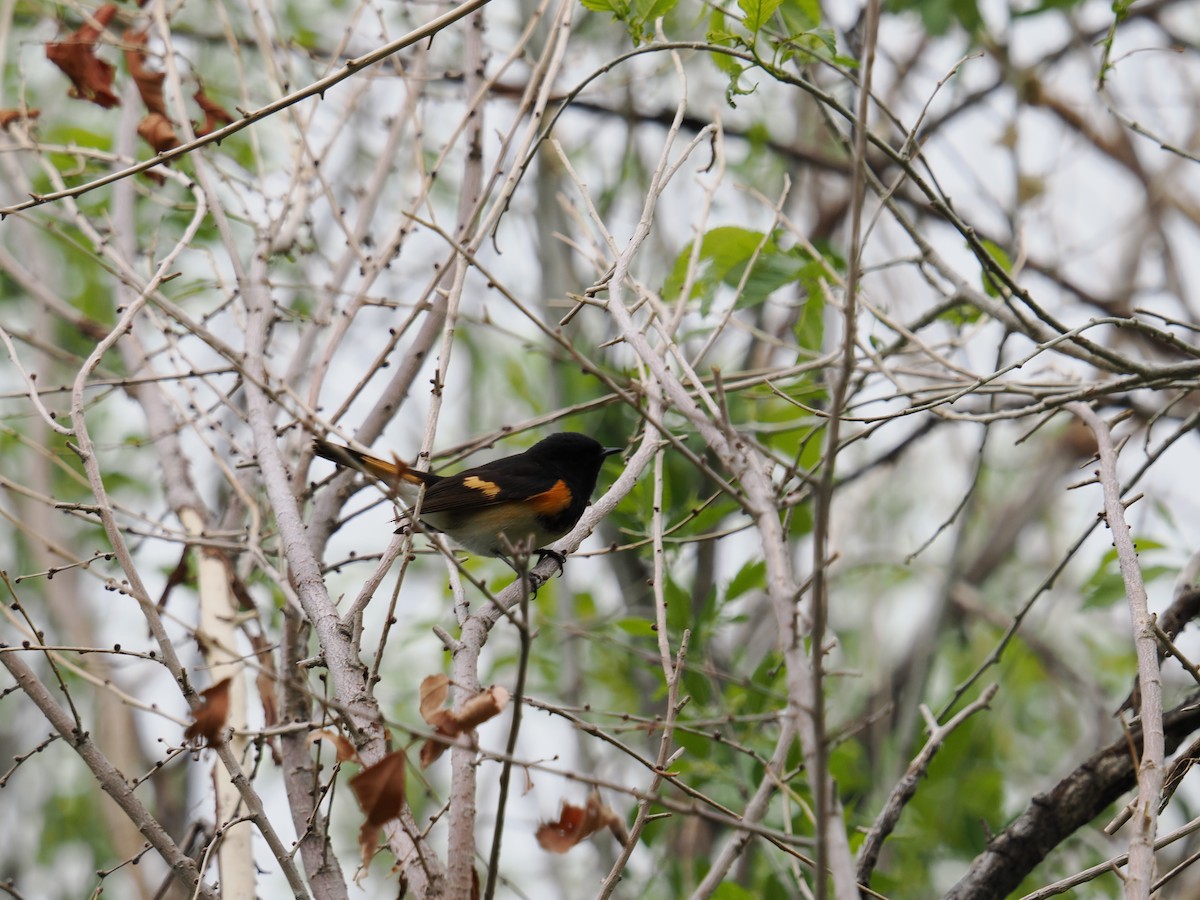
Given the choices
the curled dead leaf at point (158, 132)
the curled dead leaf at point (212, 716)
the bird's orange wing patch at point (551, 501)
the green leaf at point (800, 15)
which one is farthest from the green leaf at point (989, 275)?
the curled dead leaf at point (158, 132)

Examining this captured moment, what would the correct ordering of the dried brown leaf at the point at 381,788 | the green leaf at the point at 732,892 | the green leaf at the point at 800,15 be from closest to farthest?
the dried brown leaf at the point at 381,788 < the green leaf at the point at 732,892 < the green leaf at the point at 800,15

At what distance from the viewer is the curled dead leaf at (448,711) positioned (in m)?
1.90

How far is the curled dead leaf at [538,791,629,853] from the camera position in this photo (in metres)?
1.84

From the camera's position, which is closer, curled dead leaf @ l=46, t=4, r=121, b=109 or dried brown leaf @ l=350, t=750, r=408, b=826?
dried brown leaf @ l=350, t=750, r=408, b=826

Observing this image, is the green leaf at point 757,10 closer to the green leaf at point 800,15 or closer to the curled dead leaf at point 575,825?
the green leaf at point 800,15

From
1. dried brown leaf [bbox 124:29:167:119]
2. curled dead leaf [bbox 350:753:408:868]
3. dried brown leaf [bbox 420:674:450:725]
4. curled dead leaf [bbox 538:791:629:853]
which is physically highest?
dried brown leaf [bbox 124:29:167:119]

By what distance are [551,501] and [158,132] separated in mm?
1940

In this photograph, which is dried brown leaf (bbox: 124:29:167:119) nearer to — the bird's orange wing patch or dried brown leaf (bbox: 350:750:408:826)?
the bird's orange wing patch

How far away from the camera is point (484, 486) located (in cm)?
450

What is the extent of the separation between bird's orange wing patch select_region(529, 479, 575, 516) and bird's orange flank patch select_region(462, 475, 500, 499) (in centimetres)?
15

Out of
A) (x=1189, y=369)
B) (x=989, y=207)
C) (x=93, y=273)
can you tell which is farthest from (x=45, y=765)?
(x=1189, y=369)

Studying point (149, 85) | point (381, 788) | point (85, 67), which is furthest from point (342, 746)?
point (85, 67)

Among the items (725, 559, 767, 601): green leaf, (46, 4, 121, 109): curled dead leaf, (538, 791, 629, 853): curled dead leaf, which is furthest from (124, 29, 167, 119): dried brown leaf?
(538, 791, 629, 853): curled dead leaf

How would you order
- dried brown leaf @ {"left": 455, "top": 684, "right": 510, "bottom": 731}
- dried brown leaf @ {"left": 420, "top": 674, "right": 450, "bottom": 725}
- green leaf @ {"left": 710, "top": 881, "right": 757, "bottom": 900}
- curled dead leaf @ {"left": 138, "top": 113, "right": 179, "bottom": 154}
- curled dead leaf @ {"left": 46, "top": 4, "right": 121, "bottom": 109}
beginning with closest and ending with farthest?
dried brown leaf @ {"left": 455, "top": 684, "right": 510, "bottom": 731}, dried brown leaf @ {"left": 420, "top": 674, "right": 450, "bottom": 725}, green leaf @ {"left": 710, "top": 881, "right": 757, "bottom": 900}, curled dead leaf @ {"left": 138, "top": 113, "right": 179, "bottom": 154}, curled dead leaf @ {"left": 46, "top": 4, "right": 121, "bottom": 109}
